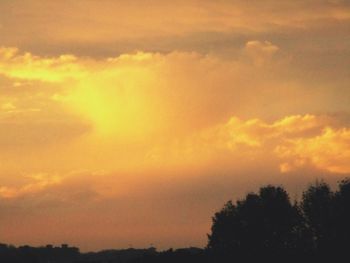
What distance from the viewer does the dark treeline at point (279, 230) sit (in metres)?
110

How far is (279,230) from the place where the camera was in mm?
122438

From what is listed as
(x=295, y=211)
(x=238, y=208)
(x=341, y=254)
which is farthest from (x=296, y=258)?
(x=238, y=208)

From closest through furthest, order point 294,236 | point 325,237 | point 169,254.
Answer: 1. point 325,237
2. point 294,236
3. point 169,254

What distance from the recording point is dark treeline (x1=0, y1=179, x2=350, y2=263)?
10975 cm

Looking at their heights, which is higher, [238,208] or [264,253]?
[238,208]

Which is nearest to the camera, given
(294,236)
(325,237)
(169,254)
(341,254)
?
(341,254)

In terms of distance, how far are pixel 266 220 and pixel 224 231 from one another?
13.6 m

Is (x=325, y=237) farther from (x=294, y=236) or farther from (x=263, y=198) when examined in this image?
(x=263, y=198)

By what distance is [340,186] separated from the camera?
11506 cm

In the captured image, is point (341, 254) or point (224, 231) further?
point (224, 231)

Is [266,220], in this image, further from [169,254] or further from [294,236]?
[169,254]

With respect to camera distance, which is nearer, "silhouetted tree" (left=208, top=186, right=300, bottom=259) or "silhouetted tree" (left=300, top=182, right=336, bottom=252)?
"silhouetted tree" (left=300, top=182, right=336, bottom=252)

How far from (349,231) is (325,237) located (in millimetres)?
6589

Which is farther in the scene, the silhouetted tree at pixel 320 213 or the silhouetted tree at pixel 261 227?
the silhouetted tree at pixel 261 227
